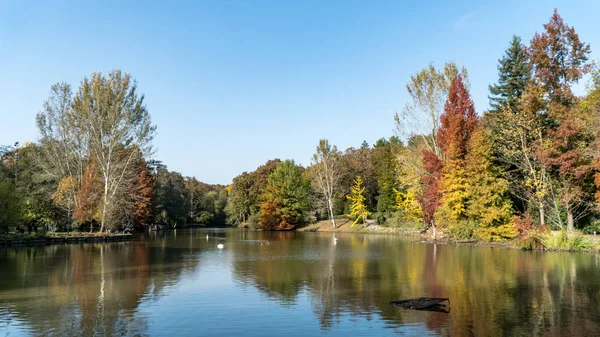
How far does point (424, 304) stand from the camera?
14.4 metres

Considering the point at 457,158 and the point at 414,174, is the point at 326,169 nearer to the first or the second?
the point at 414,174

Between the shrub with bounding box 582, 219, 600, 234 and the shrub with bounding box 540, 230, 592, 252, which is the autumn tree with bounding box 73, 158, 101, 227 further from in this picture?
the shrub with bounding box 582, 219, 600, 234

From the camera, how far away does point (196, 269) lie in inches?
966

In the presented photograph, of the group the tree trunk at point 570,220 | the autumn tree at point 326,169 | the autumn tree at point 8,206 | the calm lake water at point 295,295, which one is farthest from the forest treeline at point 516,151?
the autumn tree at point 8,206

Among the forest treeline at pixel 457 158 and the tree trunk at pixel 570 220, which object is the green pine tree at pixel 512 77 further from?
the tree trunk at pixel 570 220

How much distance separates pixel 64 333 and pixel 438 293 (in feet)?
43.0

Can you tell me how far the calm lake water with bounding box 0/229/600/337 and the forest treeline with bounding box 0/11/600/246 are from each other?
29.0 ft

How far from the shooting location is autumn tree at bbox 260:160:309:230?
75500 millimetres

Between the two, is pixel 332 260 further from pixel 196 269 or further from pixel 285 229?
pixel 285 229

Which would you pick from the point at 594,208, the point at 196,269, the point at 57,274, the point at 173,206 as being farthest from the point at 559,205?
the point at 173,206

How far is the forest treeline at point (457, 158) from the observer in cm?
3522

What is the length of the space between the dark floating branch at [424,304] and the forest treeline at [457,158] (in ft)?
73.6

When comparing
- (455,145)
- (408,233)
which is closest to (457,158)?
(455,145)

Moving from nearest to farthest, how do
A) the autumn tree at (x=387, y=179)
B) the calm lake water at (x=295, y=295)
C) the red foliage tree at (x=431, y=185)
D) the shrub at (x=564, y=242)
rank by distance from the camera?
the calm lake water at (x=295, y=295) → the shrub at (x=564, y=242) → the red foliage tree at (x=431, y=185) → the autumn tree at (x=387, y=179)
